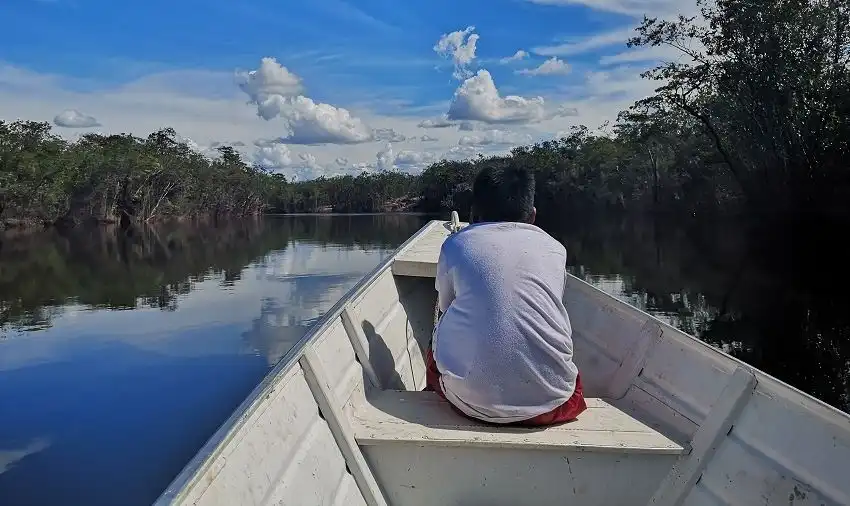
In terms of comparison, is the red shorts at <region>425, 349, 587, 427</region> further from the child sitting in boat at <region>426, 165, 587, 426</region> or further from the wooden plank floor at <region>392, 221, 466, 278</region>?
the wooden plank floor at <region>392, 221, 466, 278</region>

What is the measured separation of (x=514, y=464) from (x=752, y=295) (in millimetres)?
11911

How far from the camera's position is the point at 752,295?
42.6 feet

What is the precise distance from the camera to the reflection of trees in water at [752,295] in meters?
8.16

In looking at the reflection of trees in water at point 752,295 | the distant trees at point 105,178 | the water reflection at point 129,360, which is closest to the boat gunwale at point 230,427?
the water reflection at point 129,360

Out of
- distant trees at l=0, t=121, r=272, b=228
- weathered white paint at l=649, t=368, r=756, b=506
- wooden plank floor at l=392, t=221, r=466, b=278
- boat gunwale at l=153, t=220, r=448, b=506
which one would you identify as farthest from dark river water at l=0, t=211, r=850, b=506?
distant trees at l=0, t=121, r=272, b=228

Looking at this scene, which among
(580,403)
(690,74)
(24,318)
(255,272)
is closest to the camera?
(580,403)

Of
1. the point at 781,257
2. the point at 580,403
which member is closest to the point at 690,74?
the point at 781,257

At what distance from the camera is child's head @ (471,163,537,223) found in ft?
9.38

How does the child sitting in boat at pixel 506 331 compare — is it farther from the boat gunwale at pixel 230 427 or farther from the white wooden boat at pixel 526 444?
the boat gunwale at pixel 230 427

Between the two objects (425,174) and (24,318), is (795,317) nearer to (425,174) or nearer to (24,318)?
(24,318)

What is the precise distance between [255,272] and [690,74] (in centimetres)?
1653

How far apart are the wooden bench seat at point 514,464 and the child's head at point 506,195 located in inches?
33.0

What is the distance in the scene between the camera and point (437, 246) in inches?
218

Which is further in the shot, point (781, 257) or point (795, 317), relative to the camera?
point (781, 257)
